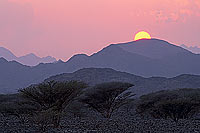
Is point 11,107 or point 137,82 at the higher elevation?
point 11,107

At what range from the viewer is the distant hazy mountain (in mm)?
118725

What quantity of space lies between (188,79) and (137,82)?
20.4 meters

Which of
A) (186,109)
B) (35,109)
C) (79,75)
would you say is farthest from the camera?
(79,75)

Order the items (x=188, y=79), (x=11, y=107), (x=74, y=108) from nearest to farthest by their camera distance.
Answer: (x=11, y=107)
(x=74, y=108)
(x=188, y=79)

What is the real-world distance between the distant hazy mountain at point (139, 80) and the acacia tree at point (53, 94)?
89.5 m

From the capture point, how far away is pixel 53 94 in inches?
899

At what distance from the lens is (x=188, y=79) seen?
128875 millimetres

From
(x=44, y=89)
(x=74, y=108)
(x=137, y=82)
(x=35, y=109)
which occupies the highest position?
(x=44, y=89)

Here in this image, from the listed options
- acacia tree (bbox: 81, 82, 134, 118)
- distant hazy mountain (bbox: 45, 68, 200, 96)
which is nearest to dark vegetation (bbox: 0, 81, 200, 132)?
acacia tree (bbox: 81, 82, 134, 118)

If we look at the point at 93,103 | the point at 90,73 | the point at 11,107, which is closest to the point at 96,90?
the point at 93,103

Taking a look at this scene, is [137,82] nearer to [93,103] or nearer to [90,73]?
[90,73]

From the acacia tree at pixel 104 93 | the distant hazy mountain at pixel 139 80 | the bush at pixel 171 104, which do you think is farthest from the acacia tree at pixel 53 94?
the distant hazy mountain at pixel 139 80

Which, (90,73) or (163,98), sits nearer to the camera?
(163,98)

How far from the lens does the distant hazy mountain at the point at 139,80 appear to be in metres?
119
